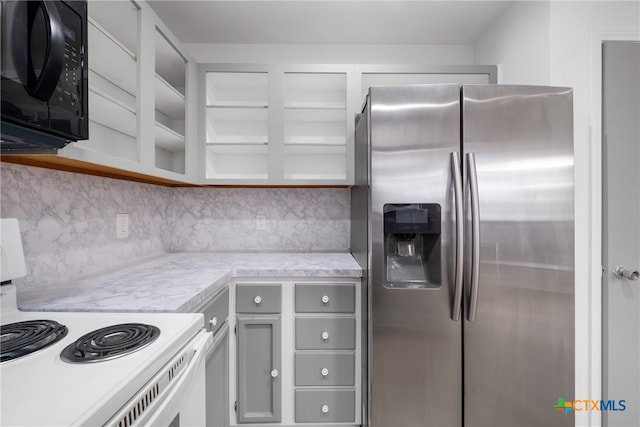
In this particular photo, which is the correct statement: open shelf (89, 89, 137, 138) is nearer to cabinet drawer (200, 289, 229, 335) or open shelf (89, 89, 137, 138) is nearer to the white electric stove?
the white electric stove

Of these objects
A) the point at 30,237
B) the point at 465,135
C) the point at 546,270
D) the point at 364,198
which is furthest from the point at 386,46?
the point at 30,237

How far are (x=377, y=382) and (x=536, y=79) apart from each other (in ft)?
5.98

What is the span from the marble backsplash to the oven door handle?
664 mm

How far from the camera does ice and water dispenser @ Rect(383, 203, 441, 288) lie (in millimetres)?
1271

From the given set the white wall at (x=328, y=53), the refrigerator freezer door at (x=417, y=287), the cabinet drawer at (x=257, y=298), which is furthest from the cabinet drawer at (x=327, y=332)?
the white wall at (x=328, y=53)

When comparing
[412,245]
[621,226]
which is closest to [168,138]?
[412,245]

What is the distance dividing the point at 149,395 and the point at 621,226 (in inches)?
81.7

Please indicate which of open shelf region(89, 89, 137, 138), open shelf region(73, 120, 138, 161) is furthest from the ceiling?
open shelf region(73, 120, 138, 161)

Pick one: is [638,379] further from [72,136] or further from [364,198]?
[72,136]

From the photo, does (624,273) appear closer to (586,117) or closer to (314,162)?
(586,117)

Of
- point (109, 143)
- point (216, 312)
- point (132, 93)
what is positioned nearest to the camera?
point (109, 143)

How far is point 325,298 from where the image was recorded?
1.53 meters

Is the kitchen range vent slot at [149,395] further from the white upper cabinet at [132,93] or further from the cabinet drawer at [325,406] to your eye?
the cabinet drawer at [325,406]

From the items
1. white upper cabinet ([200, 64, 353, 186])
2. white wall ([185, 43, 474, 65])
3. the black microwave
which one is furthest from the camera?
white wall ([185, 43, 474, 65])
